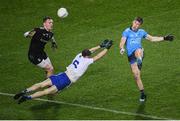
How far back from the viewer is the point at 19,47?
984 inches

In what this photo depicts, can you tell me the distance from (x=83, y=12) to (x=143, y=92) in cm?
1200

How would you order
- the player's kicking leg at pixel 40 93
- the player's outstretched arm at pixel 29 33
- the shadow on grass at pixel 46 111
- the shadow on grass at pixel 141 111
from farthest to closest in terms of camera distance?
the player's outstretched arm at pixel 29 33
the player's kicking leg at pixel 40 93
the shadow on grass at pixel 46 111
the shadow on grass at pixel 141 111

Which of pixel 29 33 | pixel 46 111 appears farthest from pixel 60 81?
pixel 29 33

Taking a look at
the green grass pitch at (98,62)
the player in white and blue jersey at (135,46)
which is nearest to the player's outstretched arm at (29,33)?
the green grass pitch at (98,62)

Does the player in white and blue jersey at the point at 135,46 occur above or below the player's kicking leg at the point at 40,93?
above

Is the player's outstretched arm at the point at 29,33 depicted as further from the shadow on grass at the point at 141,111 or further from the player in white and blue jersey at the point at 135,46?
the shadow on grass at the point at 141,111

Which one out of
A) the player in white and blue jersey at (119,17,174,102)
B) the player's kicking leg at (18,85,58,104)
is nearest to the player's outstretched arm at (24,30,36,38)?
the player's kicking leg at (18,85,58,104)

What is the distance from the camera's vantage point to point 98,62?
2270cm

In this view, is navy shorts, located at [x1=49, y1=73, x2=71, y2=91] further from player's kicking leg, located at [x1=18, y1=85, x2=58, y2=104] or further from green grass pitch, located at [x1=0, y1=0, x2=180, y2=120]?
green grass pitch, located at [x1=0, y1=0, x2=180, y2=120]

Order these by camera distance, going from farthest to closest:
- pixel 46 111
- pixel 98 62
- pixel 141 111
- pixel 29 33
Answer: pixel 98 62 → pixel 29 33 → pixel 46 111 → pixel 141 111

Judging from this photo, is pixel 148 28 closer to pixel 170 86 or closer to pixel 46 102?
pixel 170 86

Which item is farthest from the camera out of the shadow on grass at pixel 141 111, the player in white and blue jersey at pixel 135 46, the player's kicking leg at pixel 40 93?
the player in white and blue jersey at pixel 135 46

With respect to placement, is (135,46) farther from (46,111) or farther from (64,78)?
(46,111)

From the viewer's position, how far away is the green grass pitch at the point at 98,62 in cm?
1755
